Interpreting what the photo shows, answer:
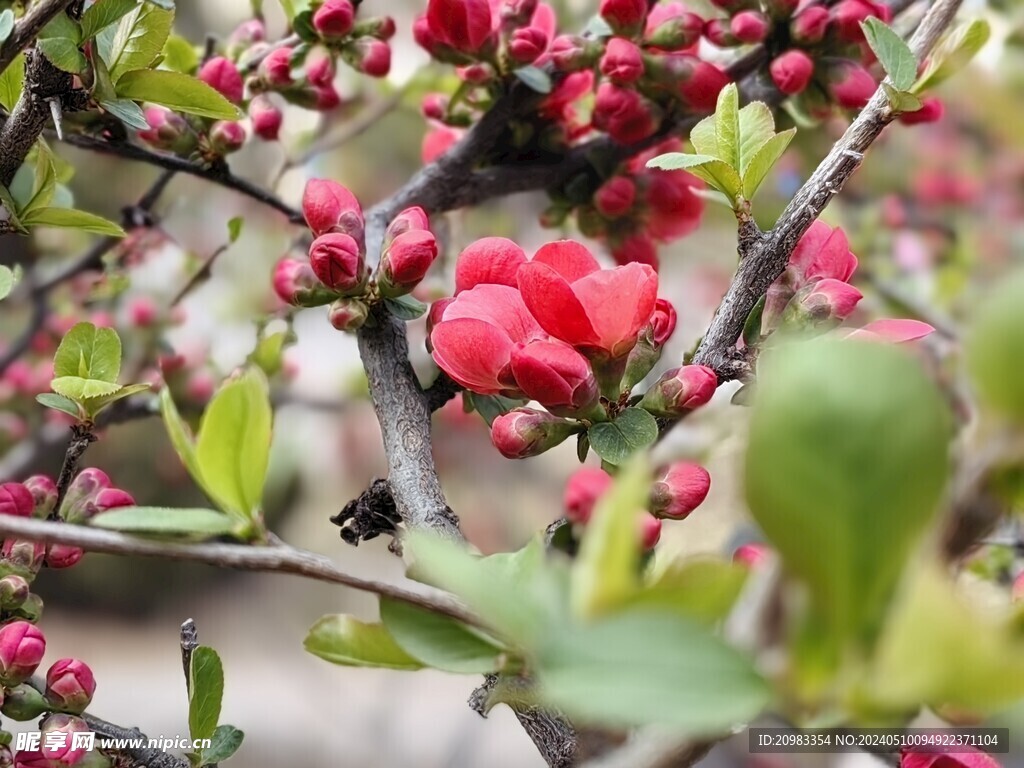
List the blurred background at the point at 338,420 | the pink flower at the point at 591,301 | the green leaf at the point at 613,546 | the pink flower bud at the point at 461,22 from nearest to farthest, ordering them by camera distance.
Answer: the green leaf at the point at 613,546 → the pink flower at the point at 591,301 → the pink flower bud at the point at 461,22 → the blurred background at the point at 338,420

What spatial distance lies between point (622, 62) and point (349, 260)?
0.46 feet

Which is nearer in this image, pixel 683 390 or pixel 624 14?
pixel 683 390

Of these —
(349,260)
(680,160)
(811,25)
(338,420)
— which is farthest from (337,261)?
(338,420)

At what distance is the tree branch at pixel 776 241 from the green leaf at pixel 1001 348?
14cm

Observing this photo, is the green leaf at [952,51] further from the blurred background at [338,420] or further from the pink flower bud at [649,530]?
the blurred background at [338,420]

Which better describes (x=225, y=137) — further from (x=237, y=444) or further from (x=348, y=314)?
(x=237, y=444)

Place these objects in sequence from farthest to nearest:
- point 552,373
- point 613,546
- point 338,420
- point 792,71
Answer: point 338,420
point 792,71
point 552,373
point 613,546

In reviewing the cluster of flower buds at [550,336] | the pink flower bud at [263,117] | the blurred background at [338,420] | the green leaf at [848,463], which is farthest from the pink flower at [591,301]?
the blurred background at [338,420]

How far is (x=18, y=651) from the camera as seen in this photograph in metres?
0.27

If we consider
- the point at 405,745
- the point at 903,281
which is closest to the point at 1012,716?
the point at 903,281

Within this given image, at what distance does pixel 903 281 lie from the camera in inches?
34.2

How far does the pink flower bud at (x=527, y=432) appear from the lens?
249mm

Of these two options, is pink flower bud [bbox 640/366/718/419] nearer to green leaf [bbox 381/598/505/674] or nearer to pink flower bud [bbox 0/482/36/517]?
green leaf [bbox 381/598/505/674]

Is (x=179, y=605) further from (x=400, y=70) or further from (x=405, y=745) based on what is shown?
(x=400, y=70)
